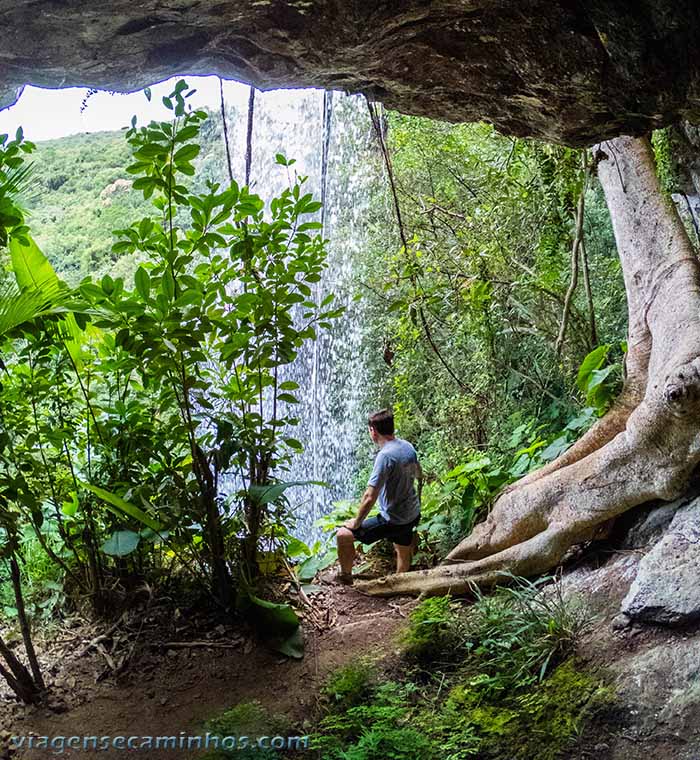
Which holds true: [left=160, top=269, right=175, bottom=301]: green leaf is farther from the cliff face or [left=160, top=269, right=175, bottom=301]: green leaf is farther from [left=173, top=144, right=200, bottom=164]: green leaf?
the cliff face

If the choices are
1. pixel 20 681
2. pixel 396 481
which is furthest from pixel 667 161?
pixel 20 681

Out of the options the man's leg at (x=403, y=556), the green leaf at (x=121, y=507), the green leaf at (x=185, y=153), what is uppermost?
the green leaf at (x=185, y=153)

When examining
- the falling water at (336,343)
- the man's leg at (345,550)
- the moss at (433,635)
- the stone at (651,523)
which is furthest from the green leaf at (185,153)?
the falling water at (336,343)

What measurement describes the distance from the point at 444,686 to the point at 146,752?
130 centimetres

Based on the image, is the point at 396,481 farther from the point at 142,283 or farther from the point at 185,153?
the point at 185,153

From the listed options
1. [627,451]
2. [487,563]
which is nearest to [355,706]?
[487,563]

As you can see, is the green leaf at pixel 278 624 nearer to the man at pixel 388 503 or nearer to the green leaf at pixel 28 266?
the man at pixel 388 503

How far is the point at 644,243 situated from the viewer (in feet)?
15.0

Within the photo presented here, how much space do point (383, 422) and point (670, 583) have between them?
7.17ft

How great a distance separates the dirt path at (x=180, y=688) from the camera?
297cm

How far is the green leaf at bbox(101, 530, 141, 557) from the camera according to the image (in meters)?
3.57

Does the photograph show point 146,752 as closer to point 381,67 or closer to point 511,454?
point 381,67

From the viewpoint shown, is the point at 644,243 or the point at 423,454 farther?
the point at 423,454

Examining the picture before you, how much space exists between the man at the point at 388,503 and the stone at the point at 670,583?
1822 mm
